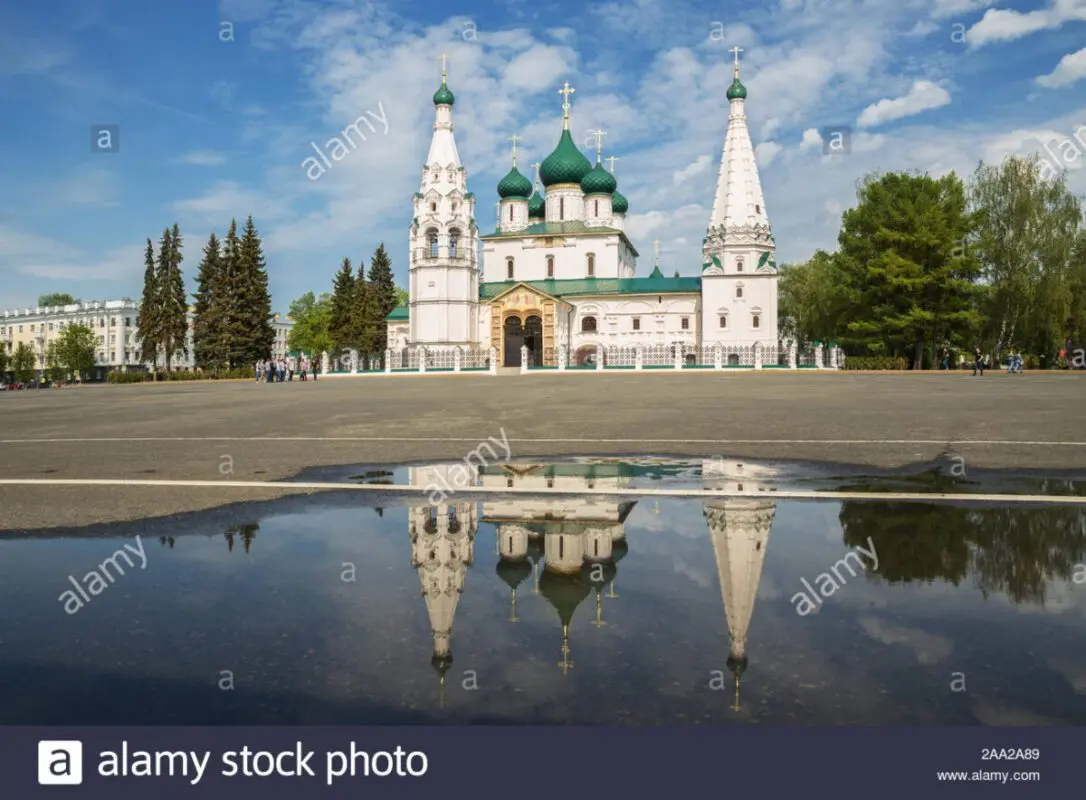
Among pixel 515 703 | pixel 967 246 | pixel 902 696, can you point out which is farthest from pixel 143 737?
pixel 967 246

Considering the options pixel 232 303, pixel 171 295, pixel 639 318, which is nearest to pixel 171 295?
pixel 171 295

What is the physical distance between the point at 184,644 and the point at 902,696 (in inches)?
118

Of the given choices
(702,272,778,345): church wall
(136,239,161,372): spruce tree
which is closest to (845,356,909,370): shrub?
(702,272,778,345): church wall

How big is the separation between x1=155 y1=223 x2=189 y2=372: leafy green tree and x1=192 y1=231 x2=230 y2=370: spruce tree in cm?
154

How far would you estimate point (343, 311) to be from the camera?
81750 mm

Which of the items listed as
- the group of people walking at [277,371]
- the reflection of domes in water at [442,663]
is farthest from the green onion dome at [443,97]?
the reflection of domes in water at [442,663]

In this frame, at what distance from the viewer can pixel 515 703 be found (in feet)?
9.90

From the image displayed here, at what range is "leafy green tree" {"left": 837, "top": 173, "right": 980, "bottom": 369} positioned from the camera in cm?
5247

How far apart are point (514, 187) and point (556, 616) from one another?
7717 cm

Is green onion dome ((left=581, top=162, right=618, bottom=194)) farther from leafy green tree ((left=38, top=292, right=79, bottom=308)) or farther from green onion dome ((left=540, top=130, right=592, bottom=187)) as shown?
leafy green tree ((left=38, top=292, right=79, bottom=308))

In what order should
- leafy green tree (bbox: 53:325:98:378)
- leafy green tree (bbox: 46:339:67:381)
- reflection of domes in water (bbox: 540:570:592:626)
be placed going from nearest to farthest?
reflection of domes in water (bbox: 540:570:592:626)
leafy green tree (bbox: 53:325:98:378)
leafy green tree (bbox: 46:339:67:381)

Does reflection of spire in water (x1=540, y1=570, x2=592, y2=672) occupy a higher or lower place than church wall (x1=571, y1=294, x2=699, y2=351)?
lower

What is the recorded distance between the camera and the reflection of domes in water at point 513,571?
452 centimetres

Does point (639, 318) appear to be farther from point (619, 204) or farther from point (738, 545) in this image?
point (738, 545)
